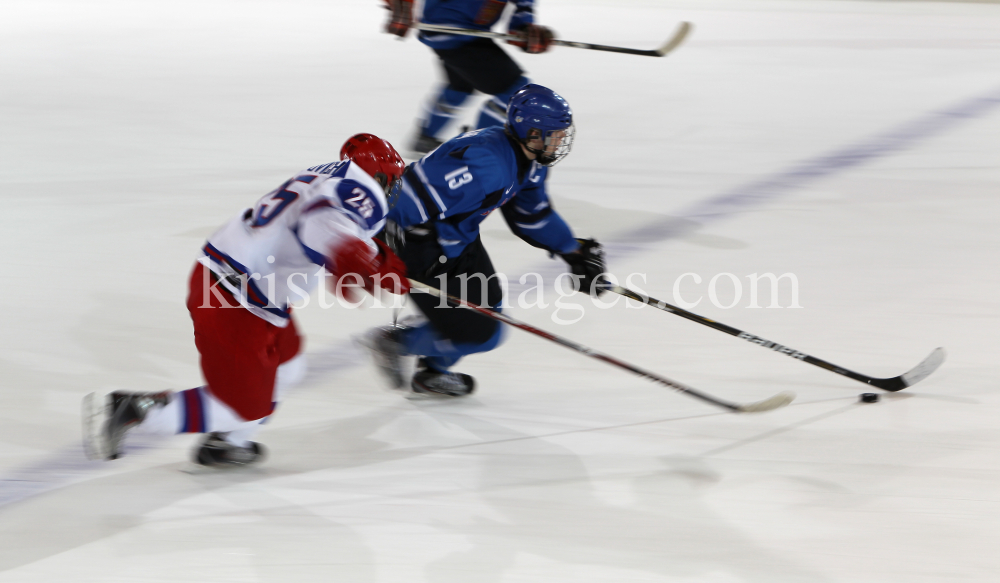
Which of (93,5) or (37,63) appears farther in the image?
(93,5)

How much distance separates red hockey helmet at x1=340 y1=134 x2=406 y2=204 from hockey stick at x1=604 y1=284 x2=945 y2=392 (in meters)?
0.72

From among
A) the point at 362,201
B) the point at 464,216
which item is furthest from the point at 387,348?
the point at 362,201

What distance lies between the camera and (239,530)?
210 centimetres

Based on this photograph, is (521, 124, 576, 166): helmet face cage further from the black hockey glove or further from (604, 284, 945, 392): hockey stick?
(604, 284, 945, 392): hockey stick

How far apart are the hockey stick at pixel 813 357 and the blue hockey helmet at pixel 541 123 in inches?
16.7

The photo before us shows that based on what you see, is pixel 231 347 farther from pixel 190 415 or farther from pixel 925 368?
pixel 925 368

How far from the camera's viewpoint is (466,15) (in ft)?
14.0

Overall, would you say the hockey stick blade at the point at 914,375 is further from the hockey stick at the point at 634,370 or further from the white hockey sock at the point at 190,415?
the white hockey sock at the point at 190,415

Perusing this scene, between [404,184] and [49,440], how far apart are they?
1.16 meters

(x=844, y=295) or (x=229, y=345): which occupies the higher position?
(x=844, y=295)

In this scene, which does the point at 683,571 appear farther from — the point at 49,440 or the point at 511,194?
the point at 49,440

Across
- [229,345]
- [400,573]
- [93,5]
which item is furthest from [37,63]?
[400,573]

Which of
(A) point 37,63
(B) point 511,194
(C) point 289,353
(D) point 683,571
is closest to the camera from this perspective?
(D) point 683,571

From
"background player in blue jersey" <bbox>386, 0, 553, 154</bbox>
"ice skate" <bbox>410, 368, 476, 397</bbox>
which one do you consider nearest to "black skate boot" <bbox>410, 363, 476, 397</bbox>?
"ice skate" <bbox>410, 368, 476, 397</bbox>
